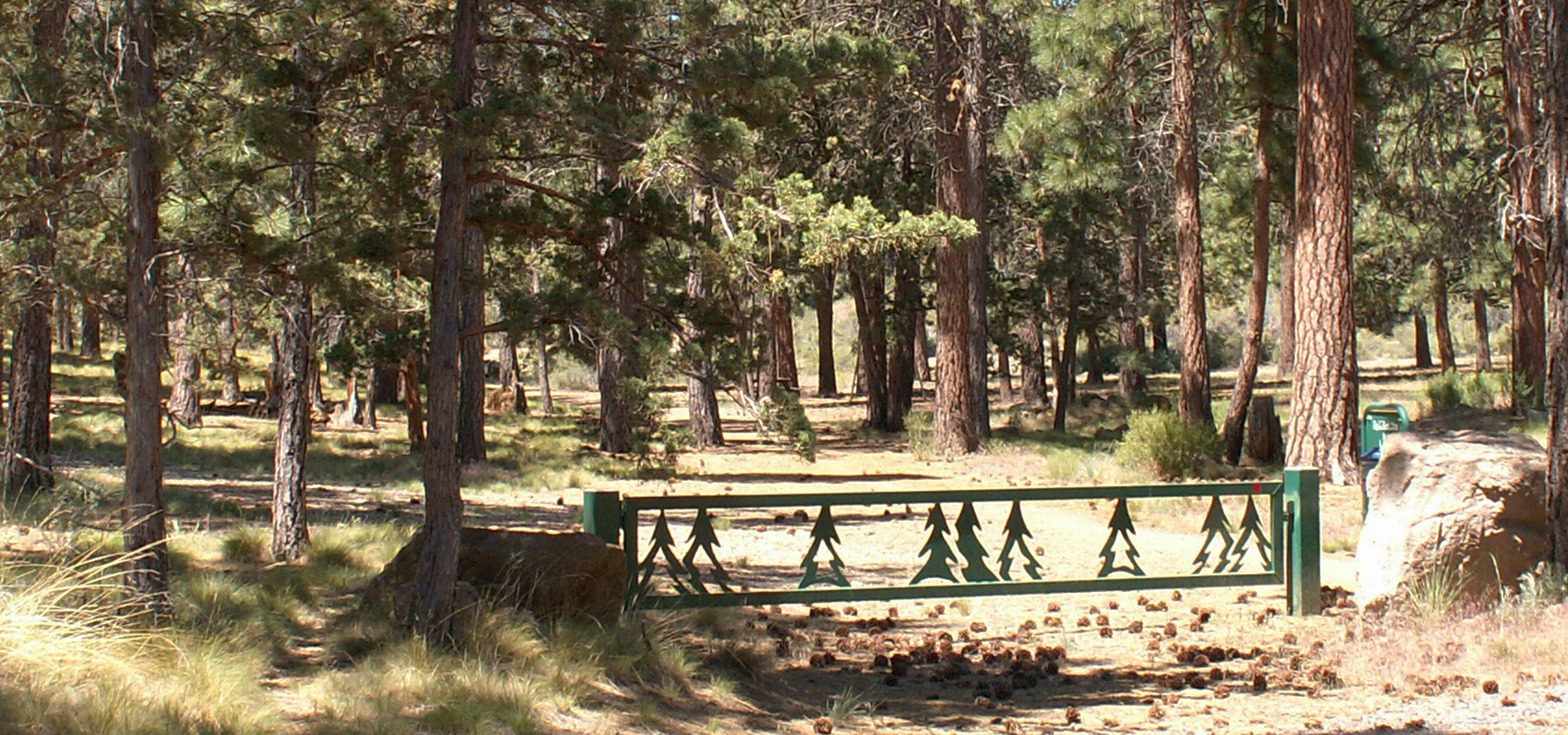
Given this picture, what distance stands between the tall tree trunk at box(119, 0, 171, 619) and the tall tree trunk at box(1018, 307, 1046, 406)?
2499 centimetres

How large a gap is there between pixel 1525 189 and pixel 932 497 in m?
13.3

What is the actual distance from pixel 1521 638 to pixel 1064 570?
4.30m

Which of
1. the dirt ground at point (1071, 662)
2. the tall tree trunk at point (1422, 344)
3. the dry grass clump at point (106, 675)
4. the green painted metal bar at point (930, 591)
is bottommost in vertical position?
the dirt ground at point (1071, 662)

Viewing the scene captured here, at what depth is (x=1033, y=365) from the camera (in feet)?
106

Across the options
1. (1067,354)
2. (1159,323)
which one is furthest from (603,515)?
(1159,323)

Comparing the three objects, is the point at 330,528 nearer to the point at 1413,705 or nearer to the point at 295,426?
the point at 295,426

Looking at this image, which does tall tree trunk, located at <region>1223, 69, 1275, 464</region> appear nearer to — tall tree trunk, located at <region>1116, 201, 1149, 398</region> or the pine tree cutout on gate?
tall tree trunk, located at <region>1116, 201, 1149, 398</region>

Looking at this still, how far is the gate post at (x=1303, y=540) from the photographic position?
875 centimetres

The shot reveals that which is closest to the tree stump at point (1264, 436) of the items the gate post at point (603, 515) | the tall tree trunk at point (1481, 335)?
the gate post at point (603, 515)

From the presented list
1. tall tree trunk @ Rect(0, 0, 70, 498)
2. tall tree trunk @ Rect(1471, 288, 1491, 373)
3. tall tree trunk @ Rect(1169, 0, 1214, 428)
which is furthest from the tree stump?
tall tree trunk @ Rect(1471, 288, 1491, 373)

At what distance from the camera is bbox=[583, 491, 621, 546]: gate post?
25.7 feet

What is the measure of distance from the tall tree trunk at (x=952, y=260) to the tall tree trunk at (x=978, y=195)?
0.14 metres

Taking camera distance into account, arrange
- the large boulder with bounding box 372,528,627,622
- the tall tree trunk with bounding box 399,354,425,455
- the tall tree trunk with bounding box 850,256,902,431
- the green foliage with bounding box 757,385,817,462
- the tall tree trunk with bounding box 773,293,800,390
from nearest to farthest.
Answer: the green foliage with bounding box 757,385,817,462, the large boulder with bounding box 372,528,627,622, the tall tree trunk with bounding box 399,354,425,455, the tall tree trunk with bounding box 850,256,902,431, the tall tree trunk with bounding box 773,293,800,390

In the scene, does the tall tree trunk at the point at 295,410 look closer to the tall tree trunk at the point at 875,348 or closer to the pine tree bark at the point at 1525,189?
the pine tree bark at the point at 1525,189
